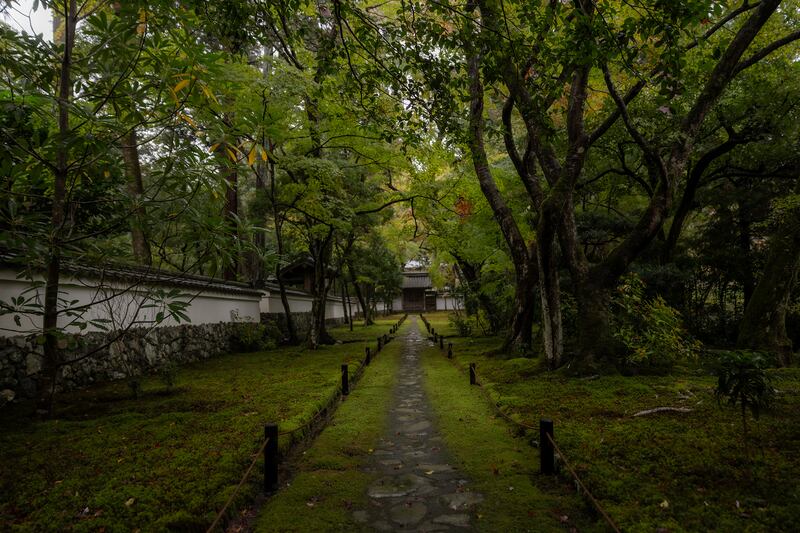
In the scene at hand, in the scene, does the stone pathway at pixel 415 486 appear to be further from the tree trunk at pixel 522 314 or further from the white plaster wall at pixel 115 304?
the tree trunk at pixel 522 314

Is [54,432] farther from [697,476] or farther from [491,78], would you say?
[697,476]

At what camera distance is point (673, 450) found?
4.89 meters

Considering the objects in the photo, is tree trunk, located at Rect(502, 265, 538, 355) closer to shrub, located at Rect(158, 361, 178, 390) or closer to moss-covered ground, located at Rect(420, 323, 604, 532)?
moss-covered ground, located at Rect(420, 323, 604, 532)

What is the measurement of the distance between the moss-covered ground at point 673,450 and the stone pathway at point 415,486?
126 centimetres


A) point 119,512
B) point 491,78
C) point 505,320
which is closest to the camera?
point 119,512

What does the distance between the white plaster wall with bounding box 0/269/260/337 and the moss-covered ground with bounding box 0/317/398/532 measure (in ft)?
4.52

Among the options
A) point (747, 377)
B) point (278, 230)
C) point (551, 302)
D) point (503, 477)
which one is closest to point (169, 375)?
point (278, 230)

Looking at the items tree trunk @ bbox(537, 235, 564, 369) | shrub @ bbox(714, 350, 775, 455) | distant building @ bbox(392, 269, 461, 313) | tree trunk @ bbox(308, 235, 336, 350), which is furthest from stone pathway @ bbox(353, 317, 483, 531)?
distant building @ bbox(392, 269, 461, 313)

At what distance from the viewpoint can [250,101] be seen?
10977 mm

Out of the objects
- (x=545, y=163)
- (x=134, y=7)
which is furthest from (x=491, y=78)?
(x=545, y=163)

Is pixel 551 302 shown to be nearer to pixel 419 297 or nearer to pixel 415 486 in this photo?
pixel 415 486

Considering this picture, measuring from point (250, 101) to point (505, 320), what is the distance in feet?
45.8

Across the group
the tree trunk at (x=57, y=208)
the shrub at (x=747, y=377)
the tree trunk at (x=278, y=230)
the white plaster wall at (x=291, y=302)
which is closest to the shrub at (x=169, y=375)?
the tree trunk at (x=57, y=208)

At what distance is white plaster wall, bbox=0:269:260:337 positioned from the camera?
649cm
